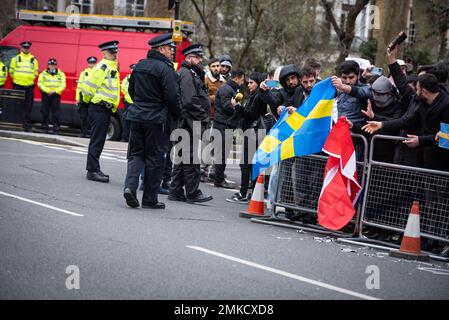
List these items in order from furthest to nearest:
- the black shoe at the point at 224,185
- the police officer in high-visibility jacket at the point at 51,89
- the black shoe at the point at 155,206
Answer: the police officer in high-visibility jacket at the point at 51,89 → the black shoe at the point at 224,185 → the black shoe at the point at 155,206

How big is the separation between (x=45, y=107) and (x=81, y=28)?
239 centimetres

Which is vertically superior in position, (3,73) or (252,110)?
(3,73)

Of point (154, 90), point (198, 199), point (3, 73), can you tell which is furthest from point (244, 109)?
point (3, 73)

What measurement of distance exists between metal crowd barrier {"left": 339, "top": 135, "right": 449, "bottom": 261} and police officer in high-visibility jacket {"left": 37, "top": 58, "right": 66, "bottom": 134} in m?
14.1

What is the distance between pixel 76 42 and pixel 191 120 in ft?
38.0

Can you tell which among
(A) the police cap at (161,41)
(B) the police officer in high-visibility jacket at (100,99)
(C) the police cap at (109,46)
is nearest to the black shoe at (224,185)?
(B) the police officer in high-visibility jacket at (100,99)

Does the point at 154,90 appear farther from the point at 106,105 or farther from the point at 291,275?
the point at 291,275

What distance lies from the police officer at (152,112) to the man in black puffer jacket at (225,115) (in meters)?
2.51

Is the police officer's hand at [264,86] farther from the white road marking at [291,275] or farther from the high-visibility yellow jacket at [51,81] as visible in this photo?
the high-visibility yellow jacket at [51,81]

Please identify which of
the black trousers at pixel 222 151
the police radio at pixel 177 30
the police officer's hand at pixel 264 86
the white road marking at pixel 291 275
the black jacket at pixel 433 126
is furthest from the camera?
the police radio at pixel 177 30

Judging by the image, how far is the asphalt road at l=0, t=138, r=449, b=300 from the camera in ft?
22.0

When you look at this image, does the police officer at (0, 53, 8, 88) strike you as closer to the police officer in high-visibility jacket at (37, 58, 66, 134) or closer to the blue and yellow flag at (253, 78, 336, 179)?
the police officer in high-visibility jacket at (37, 58, 66, 134)

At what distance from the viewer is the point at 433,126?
9914 mm

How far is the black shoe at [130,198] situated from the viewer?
1078cm
